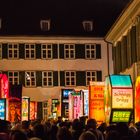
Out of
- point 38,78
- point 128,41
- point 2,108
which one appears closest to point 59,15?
point 38,78

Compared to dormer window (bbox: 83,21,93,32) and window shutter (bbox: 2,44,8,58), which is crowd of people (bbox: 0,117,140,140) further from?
dormer window (bbox: 83,21,93,32)

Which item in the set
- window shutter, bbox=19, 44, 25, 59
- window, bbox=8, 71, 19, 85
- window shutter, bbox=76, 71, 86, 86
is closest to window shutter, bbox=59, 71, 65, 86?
window shutter, bbox=76, 71, 86, 86

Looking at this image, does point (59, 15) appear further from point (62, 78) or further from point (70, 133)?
point (70, 133)

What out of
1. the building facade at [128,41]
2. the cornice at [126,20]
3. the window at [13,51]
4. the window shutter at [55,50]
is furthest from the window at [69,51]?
the building facade at [128,41]

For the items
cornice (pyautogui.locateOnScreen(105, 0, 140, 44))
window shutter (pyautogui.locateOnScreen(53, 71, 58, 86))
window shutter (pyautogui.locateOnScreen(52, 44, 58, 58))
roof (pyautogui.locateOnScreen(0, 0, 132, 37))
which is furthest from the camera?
roof (pyautogui.locateOnScreen(0, 0, 132, 37))

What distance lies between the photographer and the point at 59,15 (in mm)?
62625

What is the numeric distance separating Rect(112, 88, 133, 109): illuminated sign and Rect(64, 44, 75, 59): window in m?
40.9

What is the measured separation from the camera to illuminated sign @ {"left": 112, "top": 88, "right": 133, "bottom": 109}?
55.1 ft

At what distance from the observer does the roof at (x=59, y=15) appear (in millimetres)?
60000

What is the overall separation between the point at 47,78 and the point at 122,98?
40990 mm

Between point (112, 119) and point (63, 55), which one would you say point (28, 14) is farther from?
point (112, 119)

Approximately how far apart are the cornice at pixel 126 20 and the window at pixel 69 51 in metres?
9.42

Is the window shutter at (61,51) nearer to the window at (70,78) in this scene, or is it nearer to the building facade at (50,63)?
the building facade at (50,63)

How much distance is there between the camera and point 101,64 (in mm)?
58062
